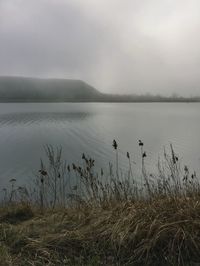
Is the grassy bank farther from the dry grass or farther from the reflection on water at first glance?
the reflection on water

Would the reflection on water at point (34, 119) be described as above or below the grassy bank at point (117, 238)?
below

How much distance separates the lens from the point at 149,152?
2488 cm

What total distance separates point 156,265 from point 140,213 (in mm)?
888

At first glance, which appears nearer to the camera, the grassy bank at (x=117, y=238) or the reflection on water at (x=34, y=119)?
the grassy bank at (x=117, y=238)

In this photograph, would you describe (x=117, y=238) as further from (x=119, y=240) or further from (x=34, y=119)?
(x=34, y=119)

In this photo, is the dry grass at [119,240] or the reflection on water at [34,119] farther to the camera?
the reflection on water at [34,119]

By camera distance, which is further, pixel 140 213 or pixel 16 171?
pixel 16 171

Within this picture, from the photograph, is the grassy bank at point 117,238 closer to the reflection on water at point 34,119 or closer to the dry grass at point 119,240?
the dry grass at point 119,240

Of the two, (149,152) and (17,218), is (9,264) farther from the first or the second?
(149,152)

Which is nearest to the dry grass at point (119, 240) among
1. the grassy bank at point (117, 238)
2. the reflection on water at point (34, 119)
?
the grassy bank at point (117, 238)

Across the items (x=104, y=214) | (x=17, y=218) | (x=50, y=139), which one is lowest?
(x=50, y=139)

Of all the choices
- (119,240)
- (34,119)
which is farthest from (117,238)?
(34,119)

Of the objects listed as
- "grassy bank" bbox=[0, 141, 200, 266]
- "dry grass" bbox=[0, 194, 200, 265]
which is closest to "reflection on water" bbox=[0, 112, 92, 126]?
"grassy bank" bbox=[0, 141, 200, 266]

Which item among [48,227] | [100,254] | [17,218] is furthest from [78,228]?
[17,218]
